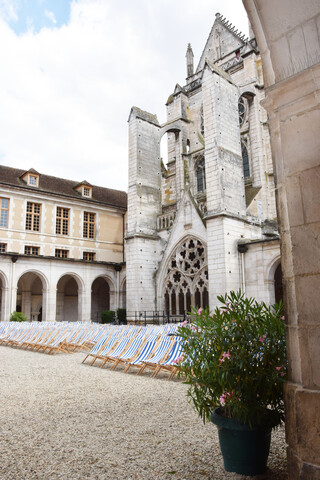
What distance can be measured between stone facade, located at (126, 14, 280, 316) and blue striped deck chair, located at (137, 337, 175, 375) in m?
5.76

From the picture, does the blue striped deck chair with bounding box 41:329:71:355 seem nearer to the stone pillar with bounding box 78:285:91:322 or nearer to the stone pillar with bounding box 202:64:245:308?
the stone pillar with bounding box 202:64:245:308

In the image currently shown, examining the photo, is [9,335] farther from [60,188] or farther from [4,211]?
[60,188]

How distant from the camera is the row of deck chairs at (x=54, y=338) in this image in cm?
1068

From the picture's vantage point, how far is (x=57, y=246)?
22.3 meters

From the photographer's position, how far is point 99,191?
2689 cm

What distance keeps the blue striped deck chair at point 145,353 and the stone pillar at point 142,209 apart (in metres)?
8.37

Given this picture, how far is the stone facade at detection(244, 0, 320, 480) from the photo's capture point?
249cm

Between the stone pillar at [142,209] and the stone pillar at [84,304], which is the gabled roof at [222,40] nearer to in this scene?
the stone pillar at [142,209]

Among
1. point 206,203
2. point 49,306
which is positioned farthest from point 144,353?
point 49,306

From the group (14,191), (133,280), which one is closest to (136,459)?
(133,280)

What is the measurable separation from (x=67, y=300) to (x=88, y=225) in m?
5.26

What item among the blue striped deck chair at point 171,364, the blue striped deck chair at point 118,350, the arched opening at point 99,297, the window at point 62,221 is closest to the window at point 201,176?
the window at point 62,221

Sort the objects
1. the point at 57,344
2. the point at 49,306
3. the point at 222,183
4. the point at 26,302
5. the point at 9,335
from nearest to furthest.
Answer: the point at 57,344 → the point at 9,335 → the point at 222,183 → the point at 49,306 → the point at 26,302

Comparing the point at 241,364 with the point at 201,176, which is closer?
the point at 241,364
